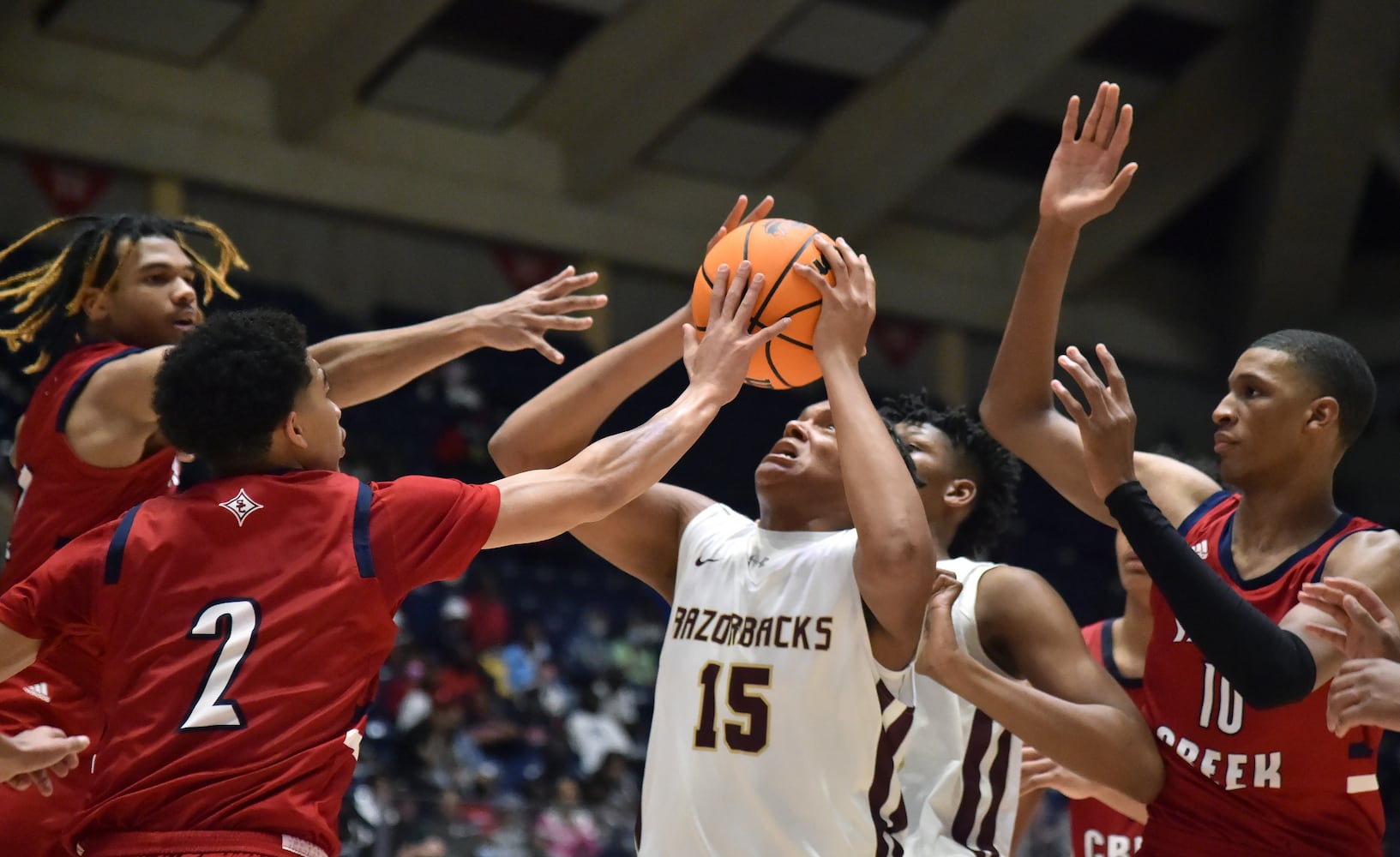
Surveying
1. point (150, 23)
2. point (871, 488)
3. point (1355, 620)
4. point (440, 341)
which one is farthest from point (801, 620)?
point (150, 23)

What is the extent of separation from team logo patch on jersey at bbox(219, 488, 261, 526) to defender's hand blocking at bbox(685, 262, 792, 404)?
954 millimetres

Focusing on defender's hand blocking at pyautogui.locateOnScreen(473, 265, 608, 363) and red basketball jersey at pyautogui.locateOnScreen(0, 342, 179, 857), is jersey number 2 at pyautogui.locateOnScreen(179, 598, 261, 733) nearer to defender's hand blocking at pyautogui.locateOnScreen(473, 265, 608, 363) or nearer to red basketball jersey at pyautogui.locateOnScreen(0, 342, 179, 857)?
red basketball jersey at pyautogui.locateOnScreen(0, 342, 179, 857)

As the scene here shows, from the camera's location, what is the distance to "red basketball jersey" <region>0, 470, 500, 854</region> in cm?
276

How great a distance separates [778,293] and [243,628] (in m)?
1.38

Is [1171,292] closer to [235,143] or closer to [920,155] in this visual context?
[920,155]

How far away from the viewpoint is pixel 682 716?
136 inches

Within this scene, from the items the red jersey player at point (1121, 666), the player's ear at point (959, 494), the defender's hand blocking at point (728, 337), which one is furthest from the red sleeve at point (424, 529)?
the red jersey player at point (1121, 666)

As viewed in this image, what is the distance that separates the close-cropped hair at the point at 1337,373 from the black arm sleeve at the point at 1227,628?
623 mm

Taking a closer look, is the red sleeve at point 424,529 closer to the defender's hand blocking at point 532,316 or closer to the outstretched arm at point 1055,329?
the defender's hand blocking at point 532,316

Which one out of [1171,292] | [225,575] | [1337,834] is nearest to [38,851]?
[225,575]

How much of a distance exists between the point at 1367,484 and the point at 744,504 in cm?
944

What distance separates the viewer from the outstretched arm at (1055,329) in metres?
3.73

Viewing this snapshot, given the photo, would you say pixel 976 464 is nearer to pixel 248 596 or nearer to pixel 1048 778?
pixel 1048 778

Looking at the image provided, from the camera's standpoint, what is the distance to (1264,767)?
11.3 ft
